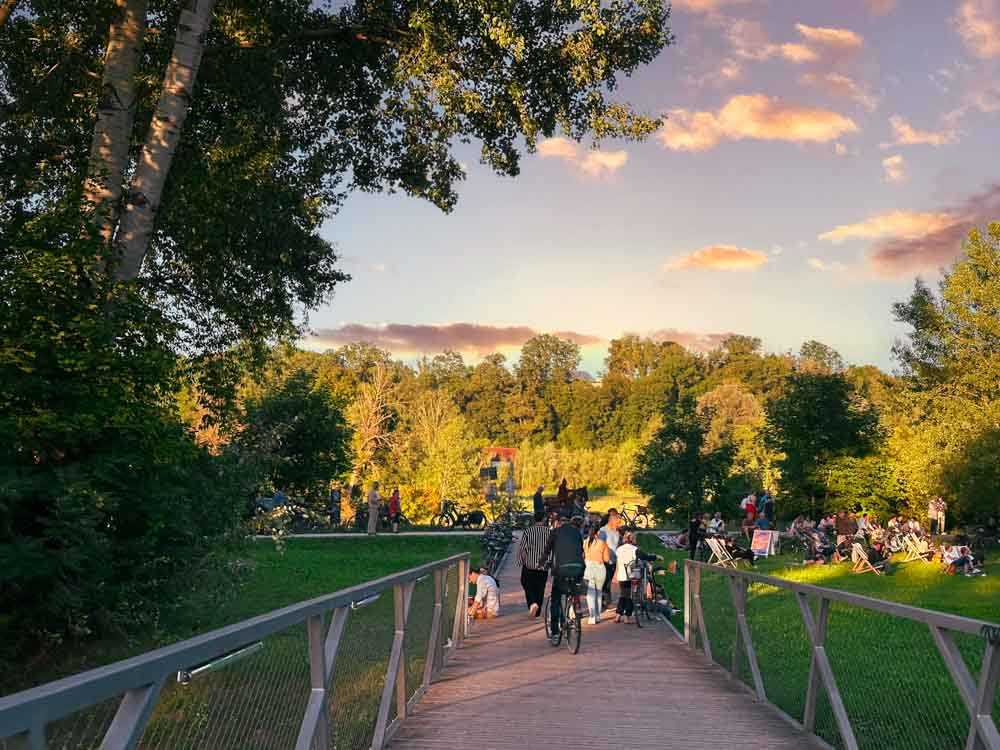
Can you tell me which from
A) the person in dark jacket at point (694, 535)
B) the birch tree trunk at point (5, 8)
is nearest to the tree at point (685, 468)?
the person in dark jacket at point (694, 535)

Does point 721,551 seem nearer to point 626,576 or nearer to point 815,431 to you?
point 626,576

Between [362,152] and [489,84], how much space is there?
276 centimetres

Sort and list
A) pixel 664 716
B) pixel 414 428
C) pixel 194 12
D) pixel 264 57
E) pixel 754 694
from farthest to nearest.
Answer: pixel 414 428 < pixel 264 57 < pixel 194 12 < pixel 754 694 < pixel 664 716

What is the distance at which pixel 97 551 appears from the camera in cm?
986

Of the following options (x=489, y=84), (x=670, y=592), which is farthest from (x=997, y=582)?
(x=489, y=84)

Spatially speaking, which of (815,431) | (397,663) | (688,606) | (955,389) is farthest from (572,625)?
(955,389)

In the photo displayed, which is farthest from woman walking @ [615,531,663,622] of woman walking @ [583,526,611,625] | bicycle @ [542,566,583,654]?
bicycle @ [542,566,583,654]

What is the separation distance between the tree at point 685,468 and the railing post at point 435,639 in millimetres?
28630

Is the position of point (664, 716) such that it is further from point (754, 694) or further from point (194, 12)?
point (194, 12)

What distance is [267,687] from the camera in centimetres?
418

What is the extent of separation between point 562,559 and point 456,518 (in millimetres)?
30879

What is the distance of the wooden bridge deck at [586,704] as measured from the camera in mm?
6715

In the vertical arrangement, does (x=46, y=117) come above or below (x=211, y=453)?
above

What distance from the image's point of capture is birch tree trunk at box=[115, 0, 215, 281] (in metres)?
11.4
